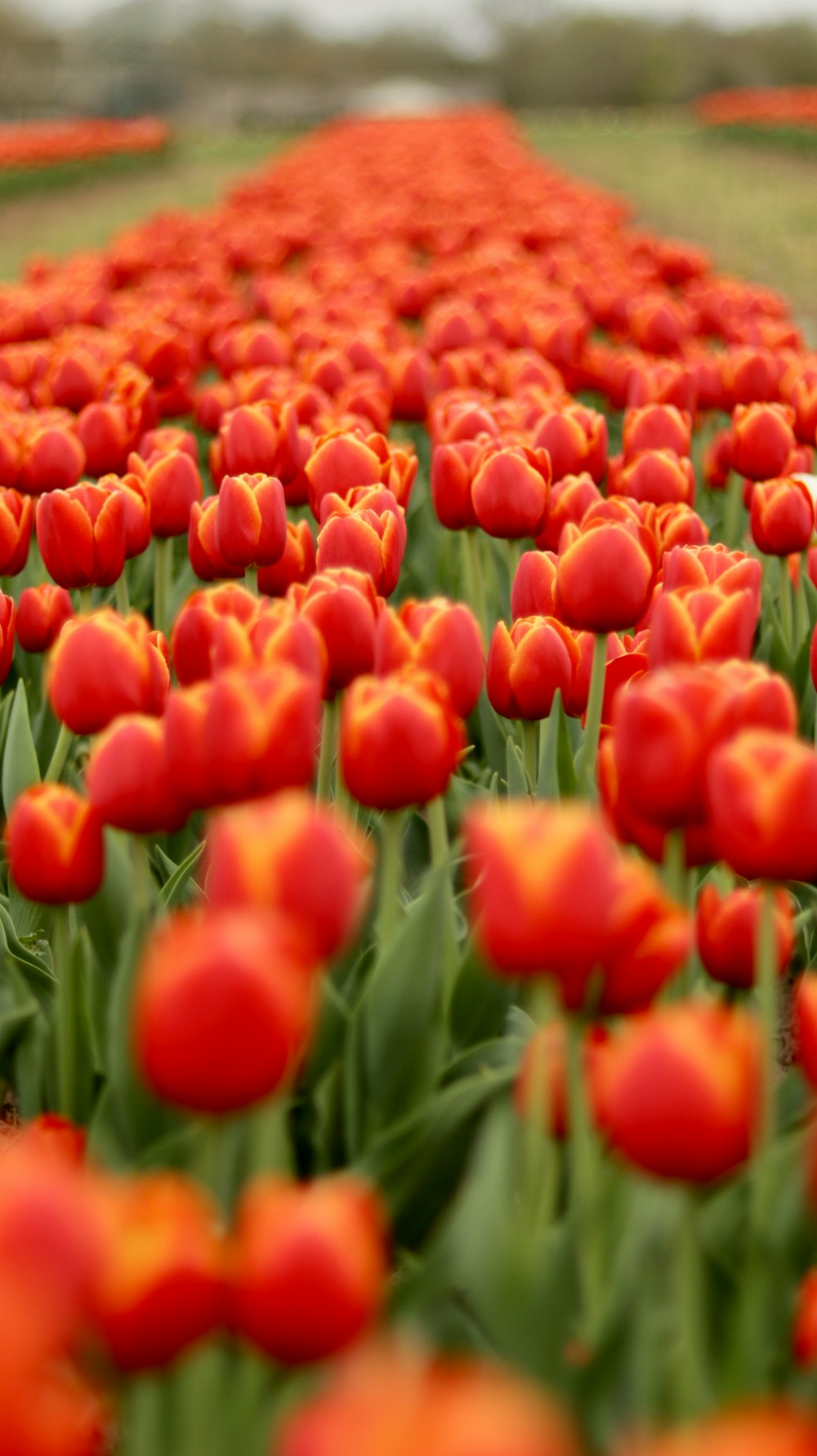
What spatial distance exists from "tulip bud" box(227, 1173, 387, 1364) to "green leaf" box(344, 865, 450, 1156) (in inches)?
26.3

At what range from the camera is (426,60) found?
2753 inches

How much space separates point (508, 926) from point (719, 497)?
325 centimetres

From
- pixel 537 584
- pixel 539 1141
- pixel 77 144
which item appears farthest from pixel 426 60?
pixel 539 1141

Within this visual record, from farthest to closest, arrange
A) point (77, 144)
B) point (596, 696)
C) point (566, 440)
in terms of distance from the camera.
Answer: point (77, 144)
point (566, 440)
point (596, 696)

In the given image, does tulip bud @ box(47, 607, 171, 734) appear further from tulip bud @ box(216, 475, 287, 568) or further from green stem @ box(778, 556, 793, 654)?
green stem @ box(778, 556, 793, 654)

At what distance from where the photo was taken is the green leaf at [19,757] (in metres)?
2.27

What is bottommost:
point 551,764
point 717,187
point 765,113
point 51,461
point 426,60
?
point 426,60

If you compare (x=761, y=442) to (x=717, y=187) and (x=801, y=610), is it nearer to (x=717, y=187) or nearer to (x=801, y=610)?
(x=801, y=610)

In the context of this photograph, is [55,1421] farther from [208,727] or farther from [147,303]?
[147,303]

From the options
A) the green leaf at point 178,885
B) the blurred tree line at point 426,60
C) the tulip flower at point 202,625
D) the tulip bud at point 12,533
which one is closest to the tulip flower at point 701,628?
the tulip flower at point 202,625

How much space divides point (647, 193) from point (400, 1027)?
21.8 meters

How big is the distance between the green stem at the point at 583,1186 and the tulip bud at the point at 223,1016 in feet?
1.17

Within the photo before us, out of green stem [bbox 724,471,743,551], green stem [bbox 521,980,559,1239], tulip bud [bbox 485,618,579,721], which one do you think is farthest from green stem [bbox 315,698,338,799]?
green stem [bbox 724,471,743,551]

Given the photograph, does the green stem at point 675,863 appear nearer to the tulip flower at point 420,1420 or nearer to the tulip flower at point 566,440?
the tulip flower at point 420,1420
